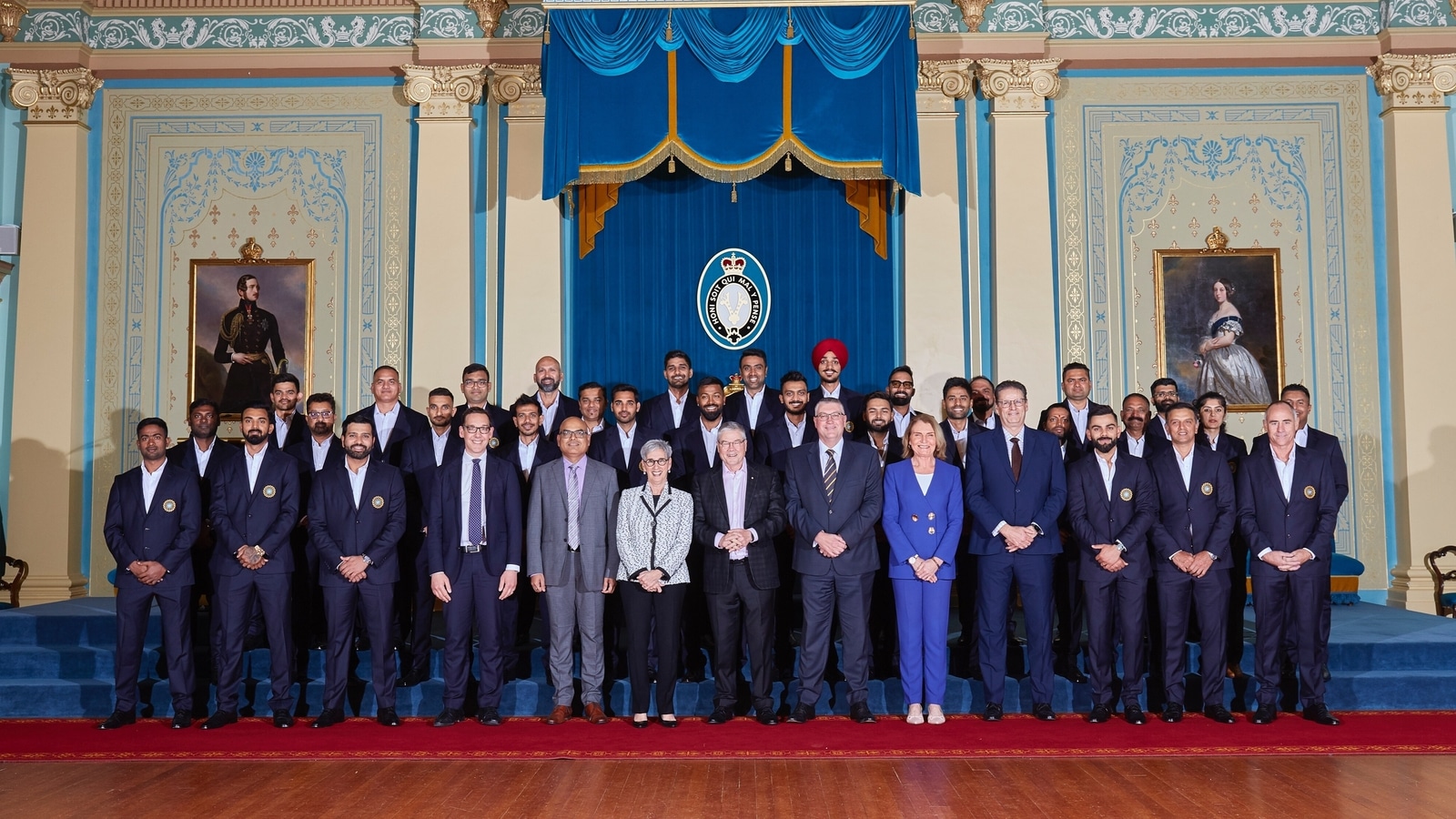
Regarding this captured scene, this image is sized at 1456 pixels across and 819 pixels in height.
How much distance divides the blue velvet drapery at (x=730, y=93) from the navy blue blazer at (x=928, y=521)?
2481mm

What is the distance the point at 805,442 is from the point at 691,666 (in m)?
1.17

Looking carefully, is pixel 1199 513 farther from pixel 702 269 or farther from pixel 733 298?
pixel 702 269

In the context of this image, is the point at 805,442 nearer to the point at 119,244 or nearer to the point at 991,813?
the point at 991,813

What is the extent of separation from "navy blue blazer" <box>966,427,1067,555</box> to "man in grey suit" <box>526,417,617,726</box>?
5.30 ft

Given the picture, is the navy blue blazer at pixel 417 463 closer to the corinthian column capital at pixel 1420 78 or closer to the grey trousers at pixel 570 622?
the grey trousers at pixel 570 622

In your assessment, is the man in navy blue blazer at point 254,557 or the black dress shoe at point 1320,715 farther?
the man in navy blue blazer at point 254,557

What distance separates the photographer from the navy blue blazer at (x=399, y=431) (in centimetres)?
616

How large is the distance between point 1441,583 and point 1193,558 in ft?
9.59

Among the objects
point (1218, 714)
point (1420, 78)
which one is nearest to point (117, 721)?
point (1218, 714)

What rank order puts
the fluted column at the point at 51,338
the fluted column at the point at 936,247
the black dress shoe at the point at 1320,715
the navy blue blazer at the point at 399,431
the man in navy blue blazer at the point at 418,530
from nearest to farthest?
1. the black dress shoe at the point at 1320,715
2. the man in navy blue blazer at the point at 418,530
3. the navy blue blazer at the point at 399,431
4. the fluted column at the point at 51,338
5. the fluted column at the point at 936,247

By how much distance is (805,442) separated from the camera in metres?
6.01

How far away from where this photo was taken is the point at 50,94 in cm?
805

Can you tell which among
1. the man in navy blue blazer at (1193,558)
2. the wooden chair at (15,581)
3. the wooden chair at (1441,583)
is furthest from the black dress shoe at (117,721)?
the wooden chair at (1441,583)

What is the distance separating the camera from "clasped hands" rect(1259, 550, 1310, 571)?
549 centimetres
